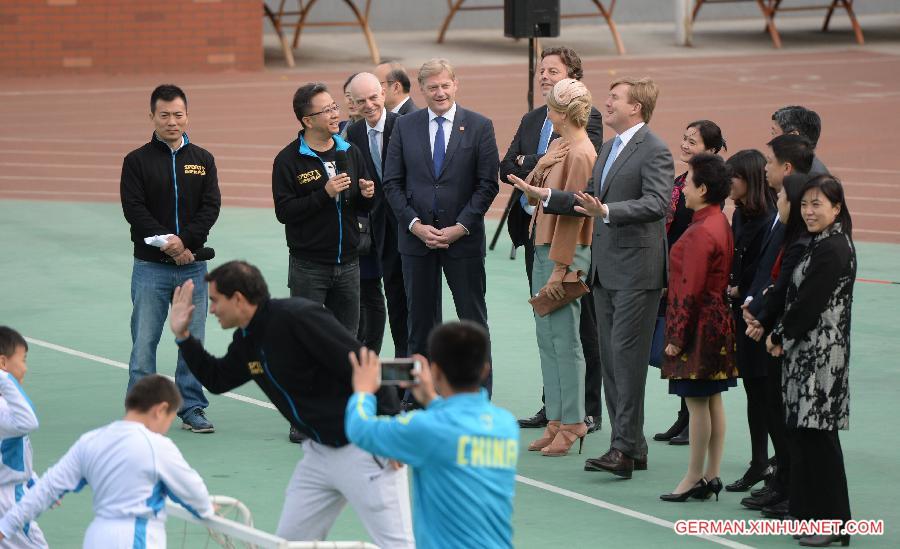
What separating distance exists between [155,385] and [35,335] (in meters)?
5.90

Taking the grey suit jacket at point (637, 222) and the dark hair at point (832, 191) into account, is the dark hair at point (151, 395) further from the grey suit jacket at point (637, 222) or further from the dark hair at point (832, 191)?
the dark hair at point (832, 191)

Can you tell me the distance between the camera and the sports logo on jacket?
8602 millimetres

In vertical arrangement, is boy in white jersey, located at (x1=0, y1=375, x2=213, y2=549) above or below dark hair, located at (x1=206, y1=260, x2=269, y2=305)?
below

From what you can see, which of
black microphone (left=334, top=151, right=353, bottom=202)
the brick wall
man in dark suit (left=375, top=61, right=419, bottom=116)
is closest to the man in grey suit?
black microphone (left=334, top=151, right=353, bottom=202)

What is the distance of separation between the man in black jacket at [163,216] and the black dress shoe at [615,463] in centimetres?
239

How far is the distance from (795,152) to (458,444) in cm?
329

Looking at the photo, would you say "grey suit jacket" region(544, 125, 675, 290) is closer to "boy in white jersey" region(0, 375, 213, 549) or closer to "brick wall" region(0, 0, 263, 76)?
"boy in white jersey" region(0, 375, 213, 549)

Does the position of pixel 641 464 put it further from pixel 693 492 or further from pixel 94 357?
pixel 94 357

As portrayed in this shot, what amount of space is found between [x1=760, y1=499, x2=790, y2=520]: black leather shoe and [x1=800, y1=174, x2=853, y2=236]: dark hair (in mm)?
1388

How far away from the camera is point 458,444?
4676mm

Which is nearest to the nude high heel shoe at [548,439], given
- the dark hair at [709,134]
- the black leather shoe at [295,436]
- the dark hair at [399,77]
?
the black leather shoe at [295,436]

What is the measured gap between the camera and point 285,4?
32.0m

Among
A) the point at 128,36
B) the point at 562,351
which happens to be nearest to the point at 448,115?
the point at 562,351

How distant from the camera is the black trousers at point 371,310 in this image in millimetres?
9695
